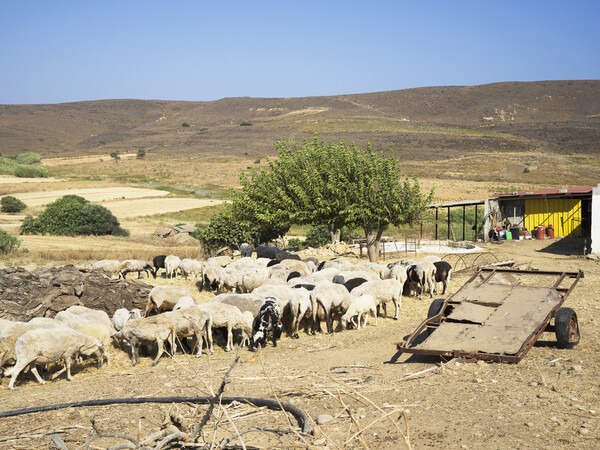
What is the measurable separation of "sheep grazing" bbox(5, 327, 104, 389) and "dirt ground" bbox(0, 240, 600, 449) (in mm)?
391

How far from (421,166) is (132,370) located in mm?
73691

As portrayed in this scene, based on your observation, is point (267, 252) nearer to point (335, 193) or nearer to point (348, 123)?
point (335, 193)

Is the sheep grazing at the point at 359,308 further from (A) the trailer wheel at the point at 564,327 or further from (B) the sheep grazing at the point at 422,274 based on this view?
(A) the trailer wheel at the point at 564,327

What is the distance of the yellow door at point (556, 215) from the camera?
106 feet

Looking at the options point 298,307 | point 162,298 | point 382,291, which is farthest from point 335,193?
point 298,307

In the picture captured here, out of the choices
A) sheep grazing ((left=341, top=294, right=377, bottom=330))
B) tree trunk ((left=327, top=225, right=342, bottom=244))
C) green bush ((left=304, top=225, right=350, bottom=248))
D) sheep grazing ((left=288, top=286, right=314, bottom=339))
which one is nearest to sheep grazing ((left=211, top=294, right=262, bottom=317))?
sheep grazing ((left=288, top=286, right=314, bottom=339))

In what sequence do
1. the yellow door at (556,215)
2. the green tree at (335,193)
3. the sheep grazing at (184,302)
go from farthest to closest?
the yellow door at (556,215) < the green tree at (335,193) < the sheep grazing at (184,302)

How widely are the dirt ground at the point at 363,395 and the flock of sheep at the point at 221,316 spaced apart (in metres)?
0.48

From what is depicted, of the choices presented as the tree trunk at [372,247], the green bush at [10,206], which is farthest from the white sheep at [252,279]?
the green bush at [10,206]

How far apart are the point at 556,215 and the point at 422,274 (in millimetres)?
17830

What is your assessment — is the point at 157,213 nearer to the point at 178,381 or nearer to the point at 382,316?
the point at 382,316

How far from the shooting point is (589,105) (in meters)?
134

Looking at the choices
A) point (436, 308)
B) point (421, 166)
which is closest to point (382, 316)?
point (436, 308)

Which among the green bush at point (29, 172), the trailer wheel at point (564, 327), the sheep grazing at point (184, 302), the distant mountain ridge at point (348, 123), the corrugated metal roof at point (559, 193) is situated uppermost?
the distant mountain ridge at point (348, 123)
